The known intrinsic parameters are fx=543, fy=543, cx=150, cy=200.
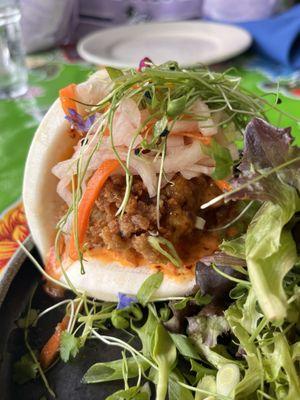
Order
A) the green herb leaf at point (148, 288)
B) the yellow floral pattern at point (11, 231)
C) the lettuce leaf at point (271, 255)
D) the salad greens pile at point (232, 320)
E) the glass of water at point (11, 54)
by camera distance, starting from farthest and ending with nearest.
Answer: the glass of water at point (11, 54) → the yellow floral pattern at point (11, 231) → the green herb leaf at point (148, 288) → the salad greens pile at point (232, 320) → the lettuce leaf at point (271, 255)

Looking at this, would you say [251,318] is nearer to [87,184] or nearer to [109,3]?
[87,184]

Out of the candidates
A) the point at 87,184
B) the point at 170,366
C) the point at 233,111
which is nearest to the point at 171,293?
the point at 170,366

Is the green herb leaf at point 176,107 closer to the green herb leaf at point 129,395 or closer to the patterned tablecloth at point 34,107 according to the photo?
the patterned tablecloth at point 34,107

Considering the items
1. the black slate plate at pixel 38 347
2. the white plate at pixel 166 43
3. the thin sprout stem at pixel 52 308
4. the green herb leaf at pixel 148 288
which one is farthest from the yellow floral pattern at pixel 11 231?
the white plate at pixel 166 43

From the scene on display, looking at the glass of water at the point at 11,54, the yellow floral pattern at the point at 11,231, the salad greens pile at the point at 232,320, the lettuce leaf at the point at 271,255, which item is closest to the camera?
the lettuce leaf at the point at 271,255

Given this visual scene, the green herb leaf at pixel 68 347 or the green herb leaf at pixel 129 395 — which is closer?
the green herb leaf at pixel 129 395

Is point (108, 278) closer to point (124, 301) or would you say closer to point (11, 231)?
point (124, 301)

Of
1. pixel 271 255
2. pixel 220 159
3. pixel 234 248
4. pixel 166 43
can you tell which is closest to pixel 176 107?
pixel 220 159
